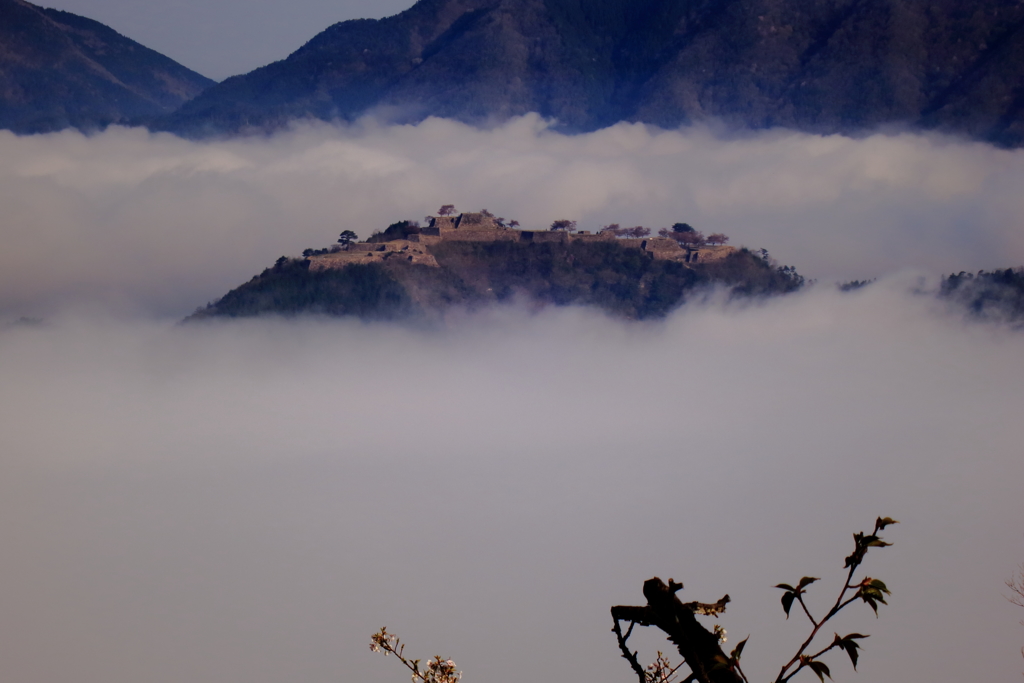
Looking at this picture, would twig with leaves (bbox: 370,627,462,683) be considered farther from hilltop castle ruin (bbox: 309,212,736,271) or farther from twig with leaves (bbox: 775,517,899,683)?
hilltop castle ruin (bbox: 309,212,736,271)

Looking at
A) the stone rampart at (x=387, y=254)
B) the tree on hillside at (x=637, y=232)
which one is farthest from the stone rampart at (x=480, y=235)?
the tree on hillside at (x=637, y=232)

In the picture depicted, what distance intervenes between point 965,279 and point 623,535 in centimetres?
6062

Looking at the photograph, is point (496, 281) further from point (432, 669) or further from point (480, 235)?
point (432, 669)

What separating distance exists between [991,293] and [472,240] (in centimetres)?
7855

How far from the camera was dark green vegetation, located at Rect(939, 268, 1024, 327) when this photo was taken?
149 metres

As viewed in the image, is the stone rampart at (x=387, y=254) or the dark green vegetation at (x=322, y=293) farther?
the dark green vegetation at (x=322, y=293)

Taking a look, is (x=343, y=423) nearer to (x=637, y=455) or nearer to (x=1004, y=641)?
(x=637, y=455)

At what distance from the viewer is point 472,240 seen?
11681 centimetres

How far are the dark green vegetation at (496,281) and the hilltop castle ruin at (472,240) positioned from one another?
2.28 feet

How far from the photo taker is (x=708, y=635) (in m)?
Answer: 5.40

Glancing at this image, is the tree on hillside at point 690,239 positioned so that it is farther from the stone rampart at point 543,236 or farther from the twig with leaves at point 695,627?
the twig with leaves at point 695,627

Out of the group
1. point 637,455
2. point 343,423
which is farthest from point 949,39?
point 343,423

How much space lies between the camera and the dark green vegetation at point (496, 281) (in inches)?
4555

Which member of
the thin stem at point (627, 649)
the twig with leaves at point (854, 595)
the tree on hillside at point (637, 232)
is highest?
the tree on hillside at point (637, 232)
